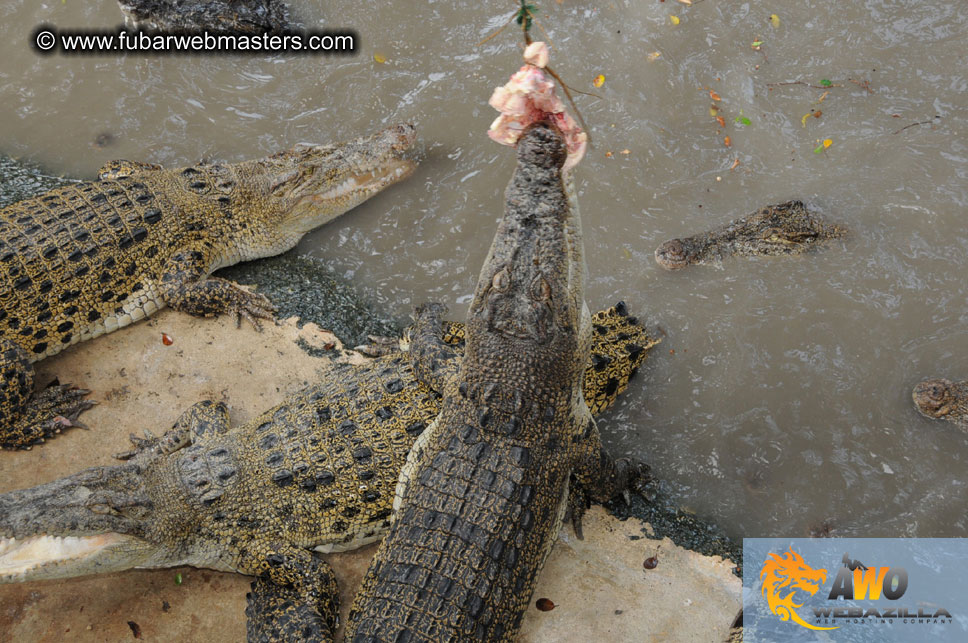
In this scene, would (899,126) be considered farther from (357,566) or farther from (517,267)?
(357,566)

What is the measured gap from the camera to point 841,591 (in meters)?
3.91

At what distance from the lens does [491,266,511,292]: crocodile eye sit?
10.9 ft

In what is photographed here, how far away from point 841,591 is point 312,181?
4468 millimetres

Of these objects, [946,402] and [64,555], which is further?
[946,402]

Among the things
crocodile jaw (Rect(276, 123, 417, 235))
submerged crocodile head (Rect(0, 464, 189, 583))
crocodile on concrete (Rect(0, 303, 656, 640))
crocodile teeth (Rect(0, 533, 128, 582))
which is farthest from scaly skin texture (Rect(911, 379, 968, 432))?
crocodile teeth (Rect(0, 533, 128, 582))

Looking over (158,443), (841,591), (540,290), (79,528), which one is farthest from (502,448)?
(158,443)

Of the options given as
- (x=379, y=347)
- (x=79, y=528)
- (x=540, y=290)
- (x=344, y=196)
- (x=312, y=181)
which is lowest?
(x=79, y=528)

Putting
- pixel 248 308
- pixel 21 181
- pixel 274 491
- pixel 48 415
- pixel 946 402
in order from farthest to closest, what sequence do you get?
pixel 21 181, pixel 248 308, pixel 48 415, pixel 946 402, pixel 274 491

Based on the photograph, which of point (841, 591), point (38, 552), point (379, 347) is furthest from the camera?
point (379, 347)

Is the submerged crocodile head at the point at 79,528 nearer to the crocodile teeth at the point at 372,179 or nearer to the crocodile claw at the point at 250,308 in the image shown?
the crocodile claw at the point at 250,308

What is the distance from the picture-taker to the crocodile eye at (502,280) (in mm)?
3312

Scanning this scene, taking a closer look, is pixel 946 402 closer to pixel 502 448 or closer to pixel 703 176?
pixel 703 176

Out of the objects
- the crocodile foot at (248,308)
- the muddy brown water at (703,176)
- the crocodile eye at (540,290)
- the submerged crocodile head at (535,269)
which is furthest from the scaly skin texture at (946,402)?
the crocodile foot at (248,308)

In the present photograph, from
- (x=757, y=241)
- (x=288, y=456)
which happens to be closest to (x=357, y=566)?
(x=288, y=456)
